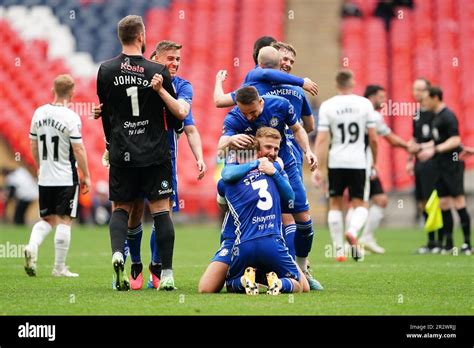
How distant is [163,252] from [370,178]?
6795 millimetres

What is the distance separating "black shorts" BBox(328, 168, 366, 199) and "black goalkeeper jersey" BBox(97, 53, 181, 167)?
515 cm

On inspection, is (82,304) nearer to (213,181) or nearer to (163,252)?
(163,252)

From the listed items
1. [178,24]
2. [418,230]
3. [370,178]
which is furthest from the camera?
[178,24]

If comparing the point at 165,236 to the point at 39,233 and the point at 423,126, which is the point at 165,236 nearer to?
the point at 39,233

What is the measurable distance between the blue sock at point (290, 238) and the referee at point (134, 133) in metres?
1.10

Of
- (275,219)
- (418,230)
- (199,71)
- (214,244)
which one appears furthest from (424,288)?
(199,71)

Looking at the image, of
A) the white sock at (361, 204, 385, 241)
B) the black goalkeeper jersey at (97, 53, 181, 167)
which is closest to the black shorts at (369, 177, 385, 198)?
the white sock at (361, 204, 385, 241)

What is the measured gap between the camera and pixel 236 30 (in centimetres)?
2936

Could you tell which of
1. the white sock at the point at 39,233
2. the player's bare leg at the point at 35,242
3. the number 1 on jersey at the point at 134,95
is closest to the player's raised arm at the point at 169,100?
the number 1 on jersey at the point at 134,95

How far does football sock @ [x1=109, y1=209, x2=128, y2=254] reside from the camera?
8.43m

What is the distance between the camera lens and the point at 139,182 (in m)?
8.61

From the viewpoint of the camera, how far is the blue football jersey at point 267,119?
8711 mm

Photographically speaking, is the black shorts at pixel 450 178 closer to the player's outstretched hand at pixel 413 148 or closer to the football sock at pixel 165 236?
the player's outstretched hand at pixel 413 148

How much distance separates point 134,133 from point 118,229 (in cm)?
80
